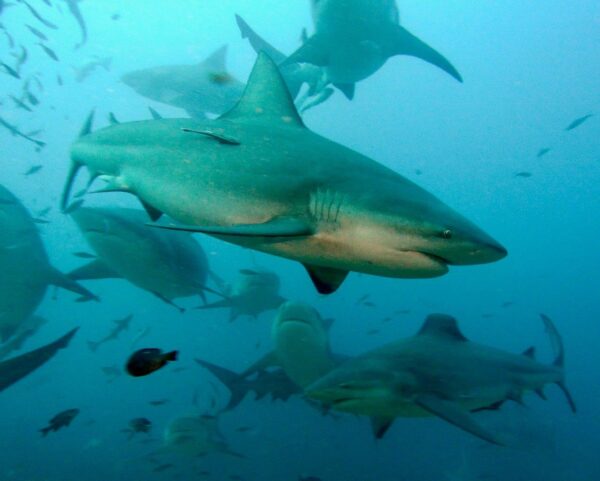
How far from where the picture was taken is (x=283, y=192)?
98.2 inches

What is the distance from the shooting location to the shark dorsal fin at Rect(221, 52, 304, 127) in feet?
10.9

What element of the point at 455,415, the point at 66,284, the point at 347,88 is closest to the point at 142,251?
the point at 66,284

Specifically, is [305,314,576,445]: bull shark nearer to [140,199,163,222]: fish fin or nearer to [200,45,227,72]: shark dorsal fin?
[140,199,163,222]: fish fin

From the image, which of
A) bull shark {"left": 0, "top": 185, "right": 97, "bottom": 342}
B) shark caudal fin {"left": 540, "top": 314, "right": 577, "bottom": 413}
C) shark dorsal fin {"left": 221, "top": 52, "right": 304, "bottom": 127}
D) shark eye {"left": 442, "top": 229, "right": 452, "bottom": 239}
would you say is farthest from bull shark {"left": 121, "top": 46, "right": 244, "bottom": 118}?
shark eye {"left": 442, "top": 229, "right": 452, "bottom": 239}

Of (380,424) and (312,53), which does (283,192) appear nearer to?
(380,424)

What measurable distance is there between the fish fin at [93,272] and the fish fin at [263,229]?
17.8 ft

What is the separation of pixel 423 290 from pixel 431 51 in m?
58.8

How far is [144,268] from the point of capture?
615 cm

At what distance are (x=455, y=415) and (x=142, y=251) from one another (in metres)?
4.21

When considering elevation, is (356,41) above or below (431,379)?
above

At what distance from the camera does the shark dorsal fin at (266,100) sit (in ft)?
10.9

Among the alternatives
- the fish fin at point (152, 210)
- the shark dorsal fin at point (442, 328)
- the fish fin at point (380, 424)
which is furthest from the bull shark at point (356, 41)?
the fish fin at point (380, 424)

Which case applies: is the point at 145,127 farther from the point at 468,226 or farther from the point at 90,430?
the point at 90,430

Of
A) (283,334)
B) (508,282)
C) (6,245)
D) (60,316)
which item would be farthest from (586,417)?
(60,316)
